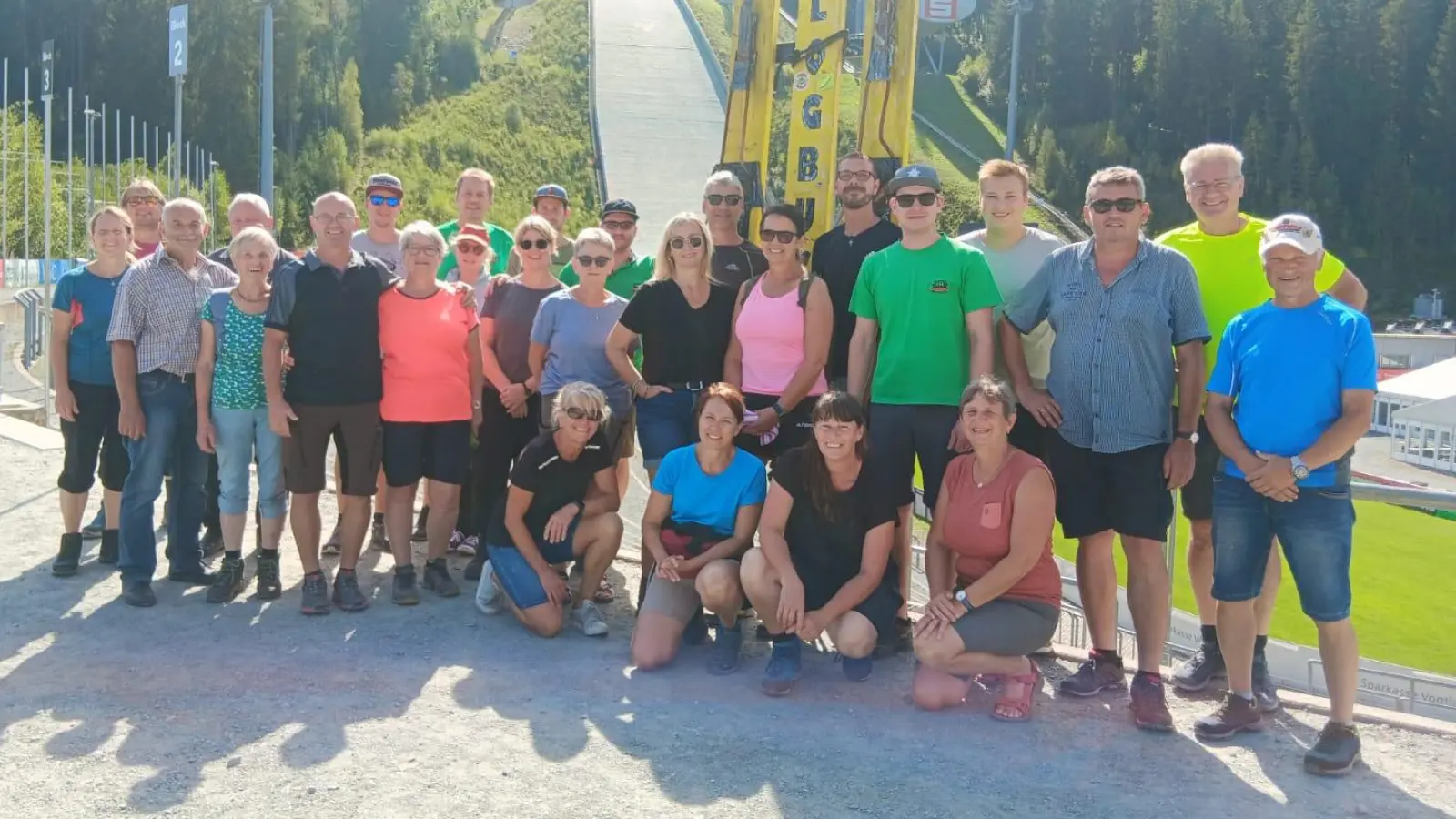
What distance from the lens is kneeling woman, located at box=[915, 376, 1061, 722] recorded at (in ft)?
12.8

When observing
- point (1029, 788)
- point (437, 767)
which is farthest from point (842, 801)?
point (437, 767)

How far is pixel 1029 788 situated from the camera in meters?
3.33

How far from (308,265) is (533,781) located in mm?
2426

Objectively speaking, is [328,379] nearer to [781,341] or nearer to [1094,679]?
[781,341]

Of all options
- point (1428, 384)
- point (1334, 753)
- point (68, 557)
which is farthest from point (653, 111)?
point (1334, 753)

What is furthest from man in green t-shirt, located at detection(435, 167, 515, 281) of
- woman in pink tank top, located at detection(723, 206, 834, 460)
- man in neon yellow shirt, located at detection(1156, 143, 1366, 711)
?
man in neon yellow shirt, located at detection(1156, 143, 1366, 711)

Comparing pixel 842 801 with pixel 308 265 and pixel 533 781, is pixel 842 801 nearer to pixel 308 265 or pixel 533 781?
pixel 533 781

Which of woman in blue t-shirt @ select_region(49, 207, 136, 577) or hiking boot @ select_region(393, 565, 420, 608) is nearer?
hiking boot @ select_region(393, 565, 420, 608)

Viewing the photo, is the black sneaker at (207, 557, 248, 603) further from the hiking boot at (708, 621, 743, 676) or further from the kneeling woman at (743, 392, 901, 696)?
the kneeling woman at (743, 392, 901, 696)

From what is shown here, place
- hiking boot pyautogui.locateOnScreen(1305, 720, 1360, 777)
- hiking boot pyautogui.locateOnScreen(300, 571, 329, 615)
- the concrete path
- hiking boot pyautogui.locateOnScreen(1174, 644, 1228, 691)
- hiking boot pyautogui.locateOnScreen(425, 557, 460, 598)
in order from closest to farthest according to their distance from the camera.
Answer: hiking boot pyautogui.locateOnScreen(1305, 720, 1360, 777) < hiking boot pyautogui.locateOnScreen(1174, 644, 1228, 691) < hiking boot pyautogui.locateOnScreen(300, 571, 329, 615) < hiking boot pyautogui.locateOnScreen(425, 557, 460, 598) < the concrete path

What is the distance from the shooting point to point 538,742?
11.9 ft

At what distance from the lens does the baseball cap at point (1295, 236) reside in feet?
11.4

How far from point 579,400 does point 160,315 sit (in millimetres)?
1864

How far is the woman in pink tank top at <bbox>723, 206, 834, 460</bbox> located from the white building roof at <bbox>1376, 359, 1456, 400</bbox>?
19.9 meters
